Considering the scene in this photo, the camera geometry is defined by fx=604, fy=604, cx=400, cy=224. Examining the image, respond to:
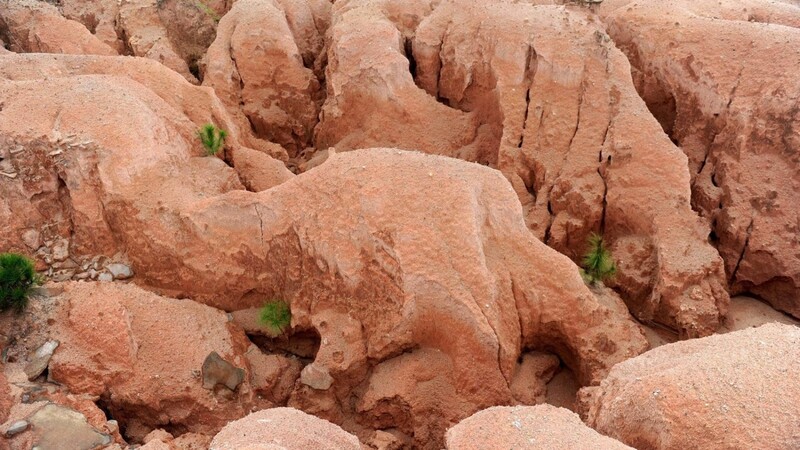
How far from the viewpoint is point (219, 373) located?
791cm

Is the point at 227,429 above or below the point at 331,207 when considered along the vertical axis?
below

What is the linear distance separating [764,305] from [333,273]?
7644 millimetres

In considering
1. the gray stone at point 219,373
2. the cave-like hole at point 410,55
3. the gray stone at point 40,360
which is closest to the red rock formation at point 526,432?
the gray stone at point 219,373

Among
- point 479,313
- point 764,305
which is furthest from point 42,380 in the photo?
point 764,305

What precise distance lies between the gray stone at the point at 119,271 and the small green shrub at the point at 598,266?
6803mm

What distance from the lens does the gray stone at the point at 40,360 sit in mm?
7188

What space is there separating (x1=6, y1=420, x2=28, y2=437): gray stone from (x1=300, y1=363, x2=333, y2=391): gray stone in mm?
3202

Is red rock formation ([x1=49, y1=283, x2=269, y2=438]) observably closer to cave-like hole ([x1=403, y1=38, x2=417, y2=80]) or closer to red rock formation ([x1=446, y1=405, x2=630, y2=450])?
red rock formation ([x1=446, y1=405, x2=630, y2=450])

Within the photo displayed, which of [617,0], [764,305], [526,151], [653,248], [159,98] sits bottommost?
[764,305]

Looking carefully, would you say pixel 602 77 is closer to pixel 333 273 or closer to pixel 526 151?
pixel 526 151

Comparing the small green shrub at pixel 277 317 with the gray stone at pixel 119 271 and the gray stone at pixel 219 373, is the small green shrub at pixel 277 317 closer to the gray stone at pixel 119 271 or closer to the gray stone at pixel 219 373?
the gray stone at pixel 219 373

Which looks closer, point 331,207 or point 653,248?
point 331,207

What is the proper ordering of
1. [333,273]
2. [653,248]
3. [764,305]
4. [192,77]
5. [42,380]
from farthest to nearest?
[192,77], [764,305], [653,248], [333,273], [42,380]

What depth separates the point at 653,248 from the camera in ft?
32.4
